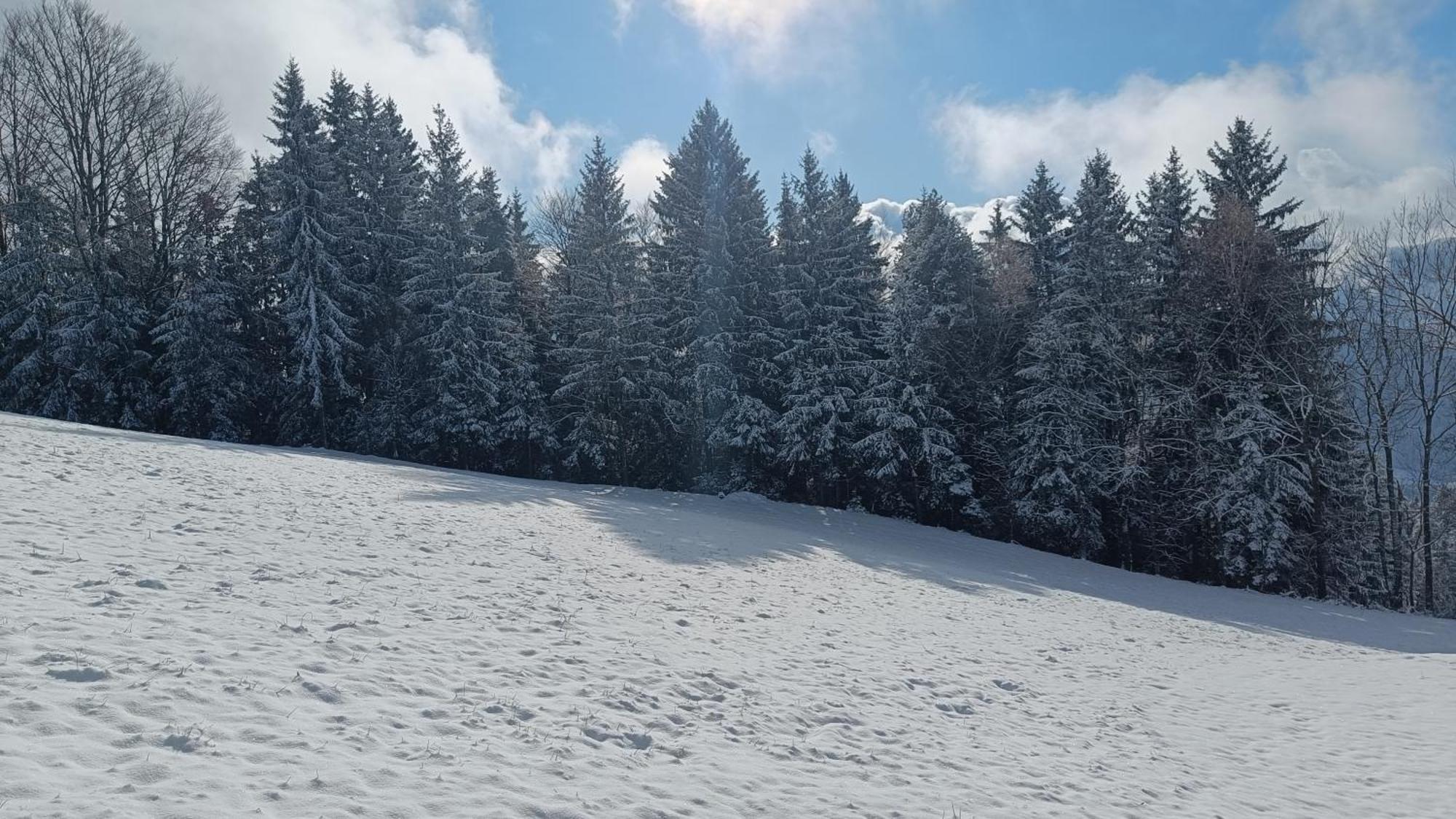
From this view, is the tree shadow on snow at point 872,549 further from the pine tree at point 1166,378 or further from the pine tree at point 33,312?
the pine tree at point 33,312

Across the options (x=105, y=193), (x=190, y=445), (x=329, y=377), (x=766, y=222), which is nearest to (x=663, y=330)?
(x=766, y=222)

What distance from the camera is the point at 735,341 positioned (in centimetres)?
2977

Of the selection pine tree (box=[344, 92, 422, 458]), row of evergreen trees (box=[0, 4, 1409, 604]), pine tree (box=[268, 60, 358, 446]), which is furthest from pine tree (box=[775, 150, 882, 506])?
pine tree (box=[268, 60, 358, 446])

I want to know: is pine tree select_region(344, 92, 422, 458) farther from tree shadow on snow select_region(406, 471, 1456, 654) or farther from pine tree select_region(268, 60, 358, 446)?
tree shadow on snow select_region(406, 471, 1456, 654)

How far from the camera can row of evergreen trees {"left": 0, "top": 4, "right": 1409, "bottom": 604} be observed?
26875 mm

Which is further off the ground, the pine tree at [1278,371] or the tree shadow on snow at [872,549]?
the pine tree at [1278,371]

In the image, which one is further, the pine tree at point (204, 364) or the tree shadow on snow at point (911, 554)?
the pine tree at point (204, 364)

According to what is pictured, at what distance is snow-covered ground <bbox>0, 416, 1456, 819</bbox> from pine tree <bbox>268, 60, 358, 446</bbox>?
1529 cm

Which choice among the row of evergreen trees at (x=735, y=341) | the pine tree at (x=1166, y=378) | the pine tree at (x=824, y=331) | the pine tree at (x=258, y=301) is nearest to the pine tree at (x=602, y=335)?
the row of evergreen trees at (x=735, y=341)

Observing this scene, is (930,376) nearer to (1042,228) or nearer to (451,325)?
(1042,228)

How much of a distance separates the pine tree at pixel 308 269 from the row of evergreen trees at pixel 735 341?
14cm

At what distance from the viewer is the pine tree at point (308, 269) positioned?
3020cm

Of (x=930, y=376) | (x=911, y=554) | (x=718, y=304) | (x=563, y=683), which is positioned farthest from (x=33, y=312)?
(x=930, y=376)

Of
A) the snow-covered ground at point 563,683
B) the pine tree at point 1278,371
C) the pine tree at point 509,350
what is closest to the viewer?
the snow-covered ground at point 563,683
